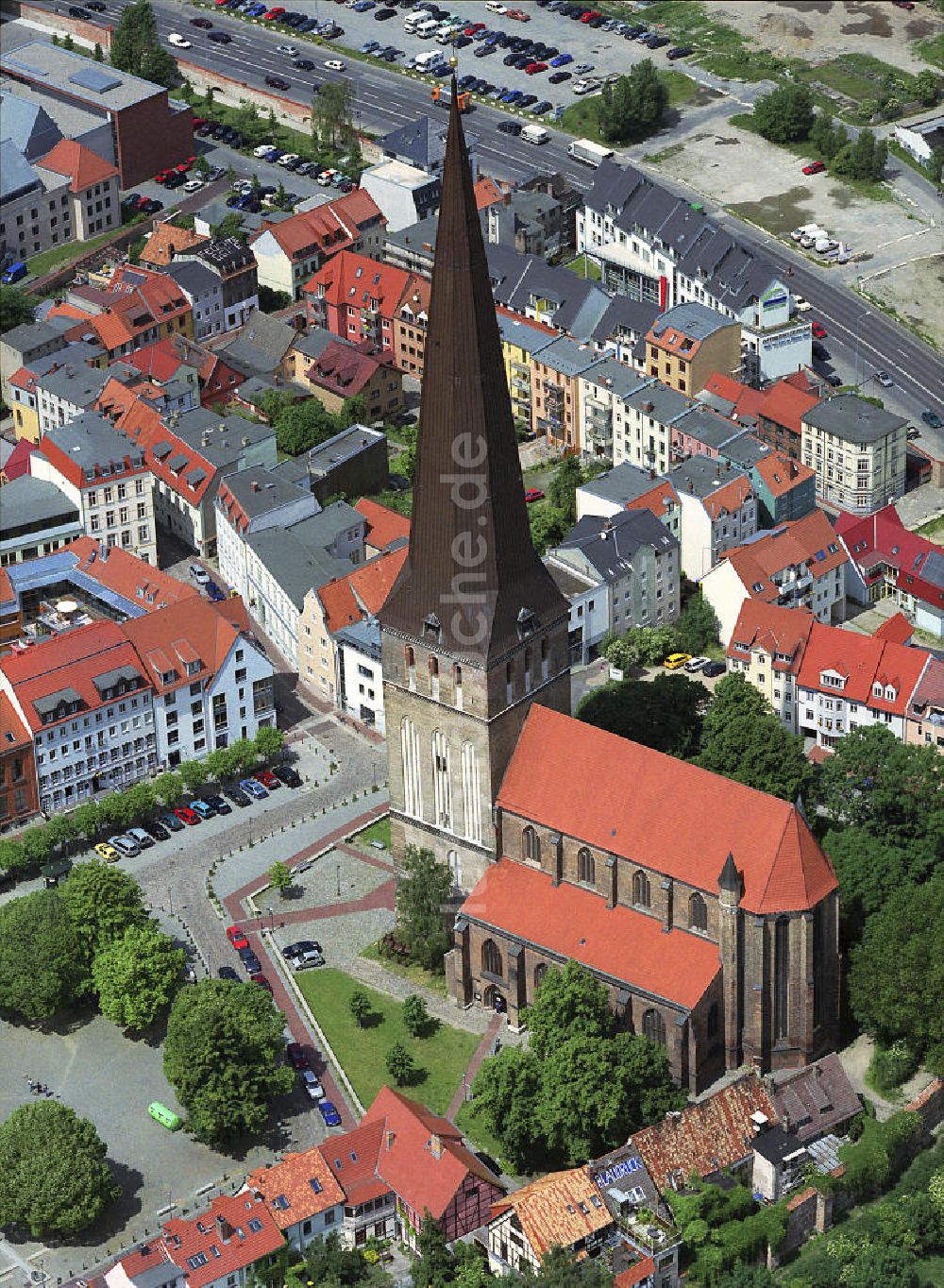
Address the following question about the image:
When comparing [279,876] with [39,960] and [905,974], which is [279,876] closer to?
[39,960]

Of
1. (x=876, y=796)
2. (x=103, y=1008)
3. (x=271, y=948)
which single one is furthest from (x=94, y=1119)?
(x=876, y=796)

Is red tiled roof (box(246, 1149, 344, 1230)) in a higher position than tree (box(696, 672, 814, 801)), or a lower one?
lower

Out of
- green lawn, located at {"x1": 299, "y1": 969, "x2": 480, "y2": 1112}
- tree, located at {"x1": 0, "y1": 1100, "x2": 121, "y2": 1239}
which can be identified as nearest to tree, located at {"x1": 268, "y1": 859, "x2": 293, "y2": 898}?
green lawn, located at {"x1": 299, "y1": 969, "x2": 480, "y2": 1112}

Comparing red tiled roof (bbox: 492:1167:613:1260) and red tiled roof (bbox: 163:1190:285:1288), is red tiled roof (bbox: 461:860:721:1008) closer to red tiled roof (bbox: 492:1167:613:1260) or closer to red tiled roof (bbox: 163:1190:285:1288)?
red tiled roof (bbox: 492:1167:613:1260)

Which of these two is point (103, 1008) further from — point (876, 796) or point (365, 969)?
point (876, 796)

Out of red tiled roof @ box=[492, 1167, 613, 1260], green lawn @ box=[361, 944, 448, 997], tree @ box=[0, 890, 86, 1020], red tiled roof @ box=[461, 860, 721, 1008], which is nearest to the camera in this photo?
red tiled roof @ box=[492, 1167, 613, 1260]

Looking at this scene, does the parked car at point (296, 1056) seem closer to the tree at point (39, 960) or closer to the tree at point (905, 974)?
the tree at point (39, 960)

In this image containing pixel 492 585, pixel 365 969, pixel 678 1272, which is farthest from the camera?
pixel 365 969
